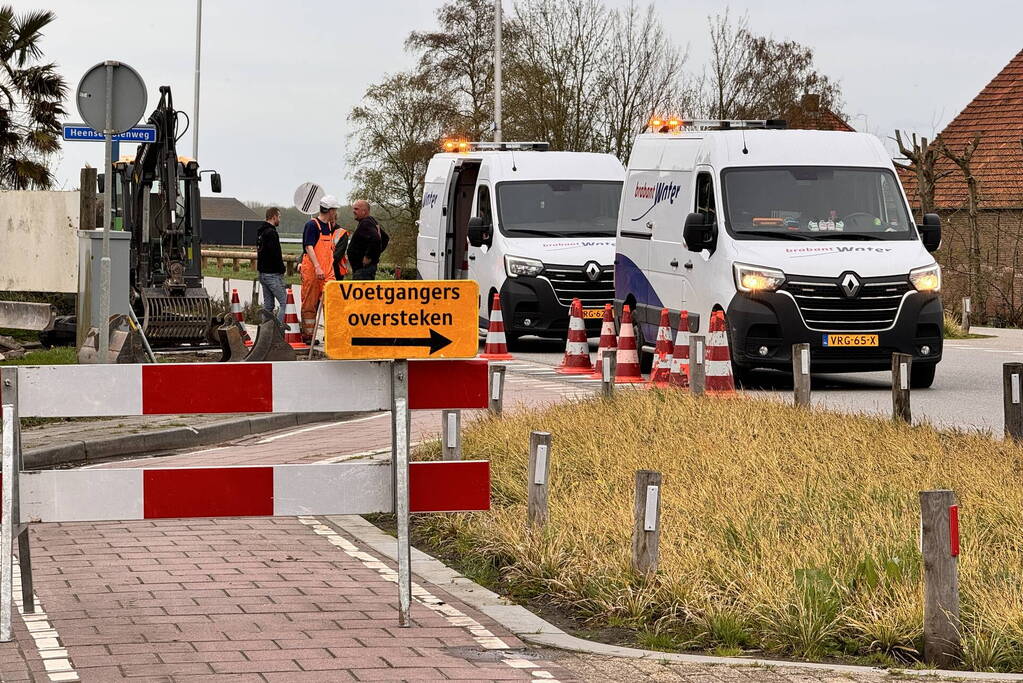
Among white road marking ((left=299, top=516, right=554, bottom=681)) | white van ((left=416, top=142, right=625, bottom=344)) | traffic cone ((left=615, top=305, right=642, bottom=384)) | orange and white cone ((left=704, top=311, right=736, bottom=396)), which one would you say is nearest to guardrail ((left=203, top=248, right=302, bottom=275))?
white van ((left=416, top=142, right=625, bottom=344))

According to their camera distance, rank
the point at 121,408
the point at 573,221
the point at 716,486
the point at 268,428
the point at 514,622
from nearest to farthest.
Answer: the point at 121,408 < the point at 514,622 < the point at 716,486 < the point at 268,428 < the point at 573,221

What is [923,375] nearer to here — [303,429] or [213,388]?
[303,429]

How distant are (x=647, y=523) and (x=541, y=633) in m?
0.73

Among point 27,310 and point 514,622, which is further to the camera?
point 27,310

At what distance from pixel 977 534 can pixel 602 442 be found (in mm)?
3347

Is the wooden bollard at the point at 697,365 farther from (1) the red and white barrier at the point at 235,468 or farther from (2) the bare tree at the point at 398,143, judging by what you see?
(2) the bare tree at the point at 398,143

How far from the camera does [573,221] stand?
23.4m

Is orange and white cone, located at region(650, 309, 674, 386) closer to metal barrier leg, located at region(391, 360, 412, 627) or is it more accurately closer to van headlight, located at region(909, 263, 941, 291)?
van headlight, located at region(909, 263, 941, 291)

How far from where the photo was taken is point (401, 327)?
21.6 feet

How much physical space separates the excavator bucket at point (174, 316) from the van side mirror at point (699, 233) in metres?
8.81

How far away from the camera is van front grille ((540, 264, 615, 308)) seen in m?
22.5

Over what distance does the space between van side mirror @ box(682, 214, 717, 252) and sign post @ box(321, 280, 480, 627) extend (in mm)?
10507

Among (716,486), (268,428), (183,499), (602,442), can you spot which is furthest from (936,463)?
(268,428)

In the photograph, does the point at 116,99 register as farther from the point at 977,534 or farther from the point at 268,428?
the point at 977,534
